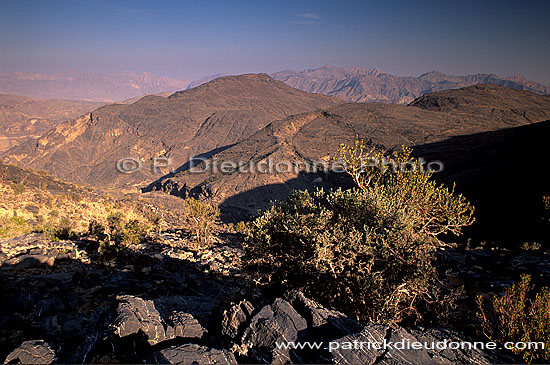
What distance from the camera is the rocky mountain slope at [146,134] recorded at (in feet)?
283

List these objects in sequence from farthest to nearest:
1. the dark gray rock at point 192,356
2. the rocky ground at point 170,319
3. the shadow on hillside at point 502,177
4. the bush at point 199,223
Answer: the shadow on hillside at point 502,177
the bush at point 199,223
the rocky ground at point 170,319
the dark gray rock at point 192,356

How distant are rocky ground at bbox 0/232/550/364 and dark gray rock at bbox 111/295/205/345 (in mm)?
17

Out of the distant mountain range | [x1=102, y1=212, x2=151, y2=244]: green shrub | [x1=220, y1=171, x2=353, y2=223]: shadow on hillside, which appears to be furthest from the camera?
the distant mountain range

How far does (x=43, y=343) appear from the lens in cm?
461

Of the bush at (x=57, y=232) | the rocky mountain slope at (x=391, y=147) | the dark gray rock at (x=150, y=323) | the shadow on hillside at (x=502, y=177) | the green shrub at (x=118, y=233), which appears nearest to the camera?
the dark gray rock at (x=150, y=323)

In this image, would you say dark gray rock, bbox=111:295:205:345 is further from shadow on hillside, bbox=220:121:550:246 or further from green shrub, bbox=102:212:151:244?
shadow on hillside, bbox=220:121:550:246

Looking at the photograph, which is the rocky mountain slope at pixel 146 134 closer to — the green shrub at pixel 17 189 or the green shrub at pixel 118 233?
the green shrub at pixel 17 189

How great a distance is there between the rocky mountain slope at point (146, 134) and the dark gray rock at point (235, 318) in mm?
78359

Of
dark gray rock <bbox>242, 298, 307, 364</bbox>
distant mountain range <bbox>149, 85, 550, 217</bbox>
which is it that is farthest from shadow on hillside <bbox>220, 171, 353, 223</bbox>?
dark gray rock <bbox>242, 298, 307, 364</bbox>

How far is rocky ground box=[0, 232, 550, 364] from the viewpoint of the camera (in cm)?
434

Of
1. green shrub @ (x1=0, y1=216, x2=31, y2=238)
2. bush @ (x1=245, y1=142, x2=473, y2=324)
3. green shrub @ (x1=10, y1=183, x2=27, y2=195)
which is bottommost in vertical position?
green shrub @ (x1=0, y1=216, x2=31, y2=238)

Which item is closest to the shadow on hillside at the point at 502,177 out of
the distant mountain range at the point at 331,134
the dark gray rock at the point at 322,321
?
the distant mountain range at the point at 331,134

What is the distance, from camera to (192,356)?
4121mm

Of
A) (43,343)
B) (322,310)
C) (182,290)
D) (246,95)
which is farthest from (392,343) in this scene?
(246,95)
